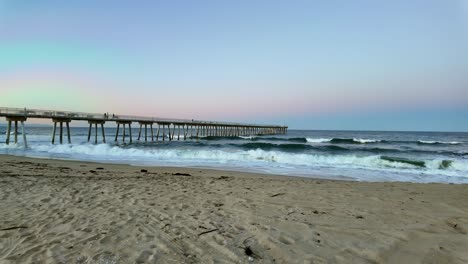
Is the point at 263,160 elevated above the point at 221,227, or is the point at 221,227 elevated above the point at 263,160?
the point at 221,227

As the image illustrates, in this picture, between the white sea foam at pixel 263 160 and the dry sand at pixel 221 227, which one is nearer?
the dry sand at pixel 221 227

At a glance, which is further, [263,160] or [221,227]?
[263,160]

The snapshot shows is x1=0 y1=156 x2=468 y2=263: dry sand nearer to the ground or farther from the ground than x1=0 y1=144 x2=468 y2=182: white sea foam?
farther from the ground

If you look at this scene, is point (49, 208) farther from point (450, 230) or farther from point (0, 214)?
point (450, 230)

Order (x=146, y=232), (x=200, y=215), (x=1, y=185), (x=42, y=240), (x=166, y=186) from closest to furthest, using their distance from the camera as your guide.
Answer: (x=42, y=240) < (x=146, y=232) < (x=200, y=215) < (x=1, y=185) < (x=166, y=186)

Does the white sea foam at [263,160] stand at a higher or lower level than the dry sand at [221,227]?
lower

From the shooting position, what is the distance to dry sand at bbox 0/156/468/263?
11.0 ft

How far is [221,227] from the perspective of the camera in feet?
13.9

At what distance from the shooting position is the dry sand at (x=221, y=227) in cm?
334

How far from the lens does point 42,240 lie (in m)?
3.61

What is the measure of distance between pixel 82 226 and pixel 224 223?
1.82m

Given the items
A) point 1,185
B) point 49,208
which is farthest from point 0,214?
point 1,185

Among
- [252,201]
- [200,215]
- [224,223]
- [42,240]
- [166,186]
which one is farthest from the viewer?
[166,186]

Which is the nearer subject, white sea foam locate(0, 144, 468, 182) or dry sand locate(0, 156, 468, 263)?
dry sand locate(0, 156, 468, 263)
